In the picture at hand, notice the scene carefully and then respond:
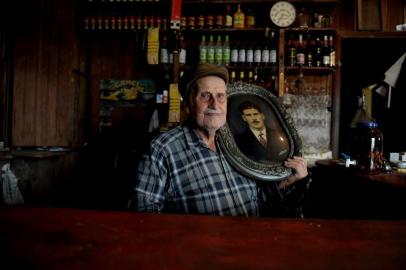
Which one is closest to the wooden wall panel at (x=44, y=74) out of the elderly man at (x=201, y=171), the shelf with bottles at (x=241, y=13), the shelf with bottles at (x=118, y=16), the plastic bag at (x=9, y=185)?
the shelf with bottles at (x=118, y=16)

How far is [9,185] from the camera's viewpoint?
333 centimetres

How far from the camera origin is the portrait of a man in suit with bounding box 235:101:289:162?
161 centimetres

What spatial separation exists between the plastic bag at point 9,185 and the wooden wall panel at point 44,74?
0.50 m

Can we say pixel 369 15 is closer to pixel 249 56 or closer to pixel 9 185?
pixel 249 56

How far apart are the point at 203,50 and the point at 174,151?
2900mm

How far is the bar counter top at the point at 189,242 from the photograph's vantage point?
2.01 feet

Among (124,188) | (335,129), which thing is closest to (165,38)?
(124,188)

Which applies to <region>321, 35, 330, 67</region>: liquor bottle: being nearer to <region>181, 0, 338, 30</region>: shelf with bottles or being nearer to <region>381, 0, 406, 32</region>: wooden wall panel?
<region>181, 0, 338, 30</region>: shelf with bottles

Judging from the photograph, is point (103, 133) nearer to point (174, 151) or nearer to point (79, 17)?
point (79, 17)

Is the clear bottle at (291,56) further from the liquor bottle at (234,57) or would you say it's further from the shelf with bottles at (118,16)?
the shelf with bottles at (118,16)

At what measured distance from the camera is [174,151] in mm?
1557

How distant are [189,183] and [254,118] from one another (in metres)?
0.46

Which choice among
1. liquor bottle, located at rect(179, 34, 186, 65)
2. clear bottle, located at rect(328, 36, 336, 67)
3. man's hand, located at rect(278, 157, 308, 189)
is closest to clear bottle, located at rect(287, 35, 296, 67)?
clear bottle, located at rect(328, 36, 336, 67)

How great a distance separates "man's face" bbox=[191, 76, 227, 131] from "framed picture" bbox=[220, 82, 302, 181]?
57 mm
